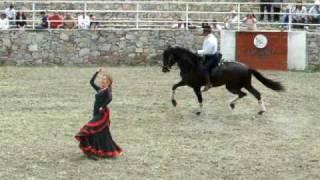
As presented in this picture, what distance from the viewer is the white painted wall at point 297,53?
1021 inches

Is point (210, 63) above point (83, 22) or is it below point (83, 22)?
below

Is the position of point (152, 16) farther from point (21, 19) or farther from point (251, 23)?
point (21, 19)

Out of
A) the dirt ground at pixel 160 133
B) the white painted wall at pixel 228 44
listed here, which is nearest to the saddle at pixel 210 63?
the dirt ground at pixel 160 133

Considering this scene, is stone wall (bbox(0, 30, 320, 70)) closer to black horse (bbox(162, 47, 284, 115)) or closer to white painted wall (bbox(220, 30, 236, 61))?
white painted wall (bbox(220, 30, 236, 61))

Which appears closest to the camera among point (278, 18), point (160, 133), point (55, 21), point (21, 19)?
point (160, 133)

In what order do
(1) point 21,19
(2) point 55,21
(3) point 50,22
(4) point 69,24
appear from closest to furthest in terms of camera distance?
1. (2) point 55,21
2. (3) point 50,22
3. (1) point 21,19
4. (4) point 69,24

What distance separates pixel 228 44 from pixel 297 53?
99.1 inches

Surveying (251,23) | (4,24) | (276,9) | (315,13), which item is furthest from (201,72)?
(276,9)

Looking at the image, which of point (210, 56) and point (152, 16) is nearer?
point (210, 56)

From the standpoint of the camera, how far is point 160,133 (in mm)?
13305

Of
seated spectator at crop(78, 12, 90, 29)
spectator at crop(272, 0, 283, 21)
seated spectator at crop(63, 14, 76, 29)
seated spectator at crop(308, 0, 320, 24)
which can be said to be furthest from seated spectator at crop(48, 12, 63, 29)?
seated spectator at crop(308, 0, 320, 24)

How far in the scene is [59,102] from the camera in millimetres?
17188

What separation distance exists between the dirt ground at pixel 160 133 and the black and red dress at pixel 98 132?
0.19 meters

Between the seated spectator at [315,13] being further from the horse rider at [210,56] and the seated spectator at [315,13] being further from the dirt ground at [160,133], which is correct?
the horse rider at [210,56]
